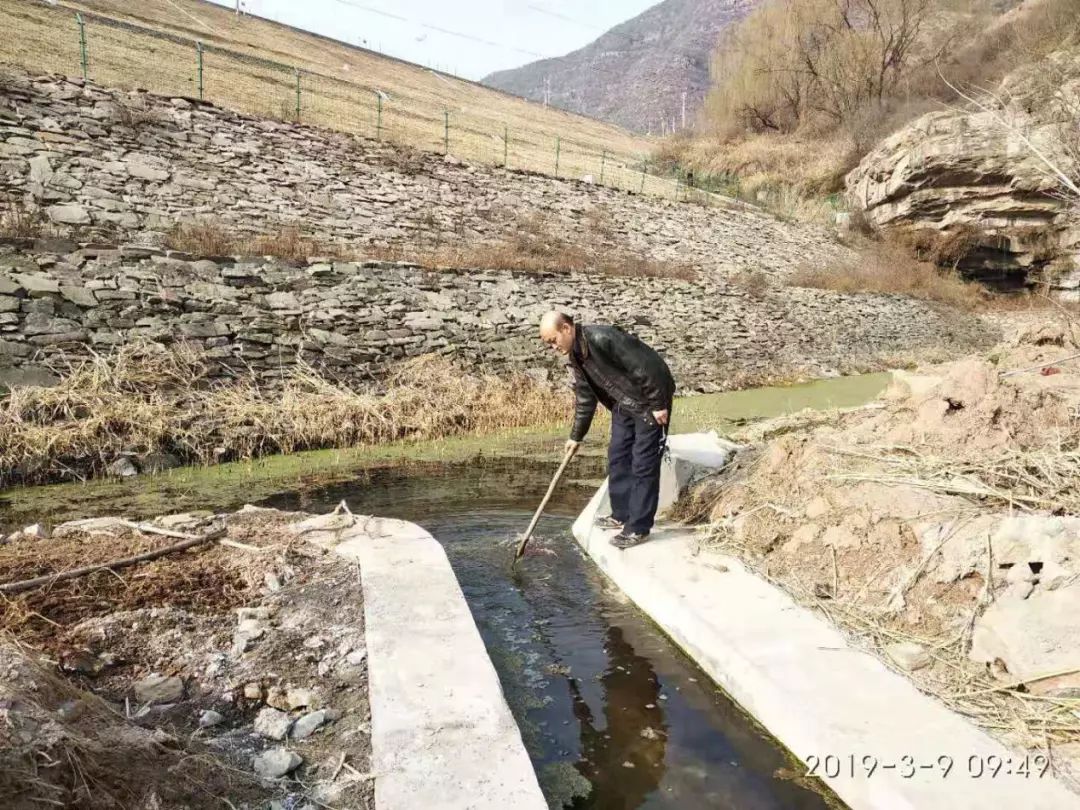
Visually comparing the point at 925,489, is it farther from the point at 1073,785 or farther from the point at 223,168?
the point at 223,168

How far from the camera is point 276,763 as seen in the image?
267 centimetres

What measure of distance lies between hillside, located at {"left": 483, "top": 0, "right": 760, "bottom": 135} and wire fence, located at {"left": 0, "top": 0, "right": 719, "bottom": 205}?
7394 cm

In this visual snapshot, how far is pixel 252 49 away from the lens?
33812mm

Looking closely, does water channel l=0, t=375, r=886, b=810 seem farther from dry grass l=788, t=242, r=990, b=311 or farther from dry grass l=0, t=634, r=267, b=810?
dry grass l=788, t=242, r=990, b=311

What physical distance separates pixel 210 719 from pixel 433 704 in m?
0.89

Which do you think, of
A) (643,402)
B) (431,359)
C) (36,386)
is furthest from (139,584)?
(431,359)

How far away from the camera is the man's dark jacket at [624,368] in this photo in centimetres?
511

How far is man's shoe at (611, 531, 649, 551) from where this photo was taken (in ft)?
17.5

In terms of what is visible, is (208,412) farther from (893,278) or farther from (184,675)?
(893,278)

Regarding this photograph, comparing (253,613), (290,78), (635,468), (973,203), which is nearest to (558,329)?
(635,468)

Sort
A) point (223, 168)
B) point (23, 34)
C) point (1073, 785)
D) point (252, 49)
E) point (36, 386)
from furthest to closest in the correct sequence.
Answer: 1. point (252, 49)
2. point (23, 34)
3. point (223, 168)
4. point (36, 386)
5. point (1073, 785)

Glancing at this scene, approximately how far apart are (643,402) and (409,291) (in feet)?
27.3

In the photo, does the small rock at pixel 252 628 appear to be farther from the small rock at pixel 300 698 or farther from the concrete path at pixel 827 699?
the concrete path at pixel 827 699

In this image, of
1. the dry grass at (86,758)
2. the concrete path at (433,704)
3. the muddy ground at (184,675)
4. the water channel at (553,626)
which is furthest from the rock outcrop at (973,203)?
the dry grass at (86,758)
